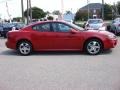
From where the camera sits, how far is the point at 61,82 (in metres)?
7.88

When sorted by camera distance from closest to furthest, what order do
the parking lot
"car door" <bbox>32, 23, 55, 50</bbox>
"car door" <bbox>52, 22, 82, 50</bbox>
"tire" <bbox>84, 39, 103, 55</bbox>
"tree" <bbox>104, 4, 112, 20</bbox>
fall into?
1. the parking lot
2. "tire" <bbox>84, 39, 103, 55</bbox>
3. "car door" <bbox>52, 22, 82, 50</bbox>
4. "car door" <bbox>32, 23, 55, 50</bbox>
5. "tree" <bbox>104, 4, 112, 20</bbox>

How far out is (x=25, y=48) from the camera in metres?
13.3

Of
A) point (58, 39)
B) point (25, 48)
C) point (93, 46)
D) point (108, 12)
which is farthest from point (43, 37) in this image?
point (108, 12)

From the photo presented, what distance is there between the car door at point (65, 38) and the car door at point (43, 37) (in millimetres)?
205

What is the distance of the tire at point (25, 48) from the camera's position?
13.3 meters

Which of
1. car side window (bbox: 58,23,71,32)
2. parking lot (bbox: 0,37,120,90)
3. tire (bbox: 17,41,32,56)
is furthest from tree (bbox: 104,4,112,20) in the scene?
tire (bbox: 17,41,32,56)

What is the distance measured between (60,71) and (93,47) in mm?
3690

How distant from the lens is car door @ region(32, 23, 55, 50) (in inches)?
516

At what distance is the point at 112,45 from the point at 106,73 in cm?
413

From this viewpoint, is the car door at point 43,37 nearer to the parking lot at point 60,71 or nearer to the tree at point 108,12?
the parking lot at point 60,71

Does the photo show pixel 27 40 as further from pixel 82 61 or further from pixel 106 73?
pixel 106 73

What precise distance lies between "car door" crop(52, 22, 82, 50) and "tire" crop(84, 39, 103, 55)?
0.32m

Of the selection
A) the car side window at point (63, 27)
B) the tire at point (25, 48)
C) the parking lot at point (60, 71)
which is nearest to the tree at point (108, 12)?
the parking lot at point (60, 71)

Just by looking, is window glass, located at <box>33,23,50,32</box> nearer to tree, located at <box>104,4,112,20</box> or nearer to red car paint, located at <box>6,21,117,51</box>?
red car paint, located at <box>6,21,117,51</box>
